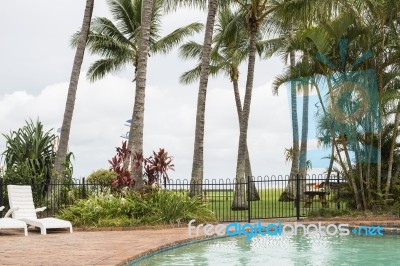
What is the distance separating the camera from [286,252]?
10719mm

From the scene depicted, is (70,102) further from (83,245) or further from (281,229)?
(83,245)

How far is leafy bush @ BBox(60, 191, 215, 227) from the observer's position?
1396cm

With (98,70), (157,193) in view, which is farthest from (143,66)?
(98,70)

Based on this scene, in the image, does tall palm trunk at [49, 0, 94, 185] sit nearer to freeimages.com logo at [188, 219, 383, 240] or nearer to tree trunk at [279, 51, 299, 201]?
freeimages.com logo at [188, 219, 383, 240]

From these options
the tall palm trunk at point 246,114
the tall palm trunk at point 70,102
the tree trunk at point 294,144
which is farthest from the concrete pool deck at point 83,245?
the tree trunk at point 294,144

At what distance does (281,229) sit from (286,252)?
3787 millimetres

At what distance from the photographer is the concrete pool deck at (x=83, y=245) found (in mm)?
8461

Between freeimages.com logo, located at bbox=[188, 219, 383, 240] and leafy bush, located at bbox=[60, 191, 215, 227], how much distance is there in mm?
514

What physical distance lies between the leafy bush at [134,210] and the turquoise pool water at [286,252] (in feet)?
6.40

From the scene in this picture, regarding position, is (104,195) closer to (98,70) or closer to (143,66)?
(143,66)

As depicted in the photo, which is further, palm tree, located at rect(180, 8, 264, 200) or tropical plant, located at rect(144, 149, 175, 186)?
palm tree, located at rect(180, 8, 264, 200)

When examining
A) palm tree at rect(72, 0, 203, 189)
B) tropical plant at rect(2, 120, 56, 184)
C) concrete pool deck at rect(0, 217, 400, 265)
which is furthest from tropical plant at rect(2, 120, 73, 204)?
palm tree at rect(72, 0, 203, 189)

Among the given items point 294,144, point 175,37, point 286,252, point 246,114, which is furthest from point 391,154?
point 175,37

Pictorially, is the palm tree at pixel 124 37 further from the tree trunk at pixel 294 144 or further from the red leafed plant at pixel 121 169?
the red leafed plant at pixel 121 169
